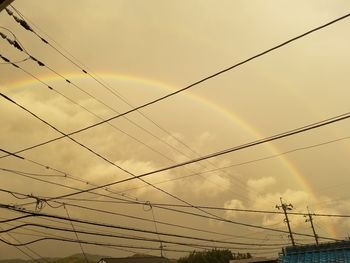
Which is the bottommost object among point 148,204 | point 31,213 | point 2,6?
point 31,213

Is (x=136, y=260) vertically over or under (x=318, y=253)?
over

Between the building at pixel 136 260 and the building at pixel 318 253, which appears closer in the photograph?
the building at pixel 318 253

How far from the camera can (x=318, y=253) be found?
26.5 meters

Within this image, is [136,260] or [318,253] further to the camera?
[136,260]

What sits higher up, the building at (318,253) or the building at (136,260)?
the building at (136,260)

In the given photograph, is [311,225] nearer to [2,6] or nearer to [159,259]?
[159,259]

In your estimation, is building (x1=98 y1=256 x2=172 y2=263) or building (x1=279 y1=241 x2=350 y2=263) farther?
building (x1=98 y1=256 x2=172 y2=263)

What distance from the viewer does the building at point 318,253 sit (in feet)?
82.5

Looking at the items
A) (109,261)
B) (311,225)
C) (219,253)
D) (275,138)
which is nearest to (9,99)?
(275,138)

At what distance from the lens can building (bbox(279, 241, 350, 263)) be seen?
25141mm

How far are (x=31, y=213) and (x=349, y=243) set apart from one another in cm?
2283

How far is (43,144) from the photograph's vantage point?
13445 mm

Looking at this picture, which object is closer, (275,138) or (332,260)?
(275,138)

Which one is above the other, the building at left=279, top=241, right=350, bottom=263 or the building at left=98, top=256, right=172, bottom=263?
the building at left=98, top=256, right=172, bottom=263
